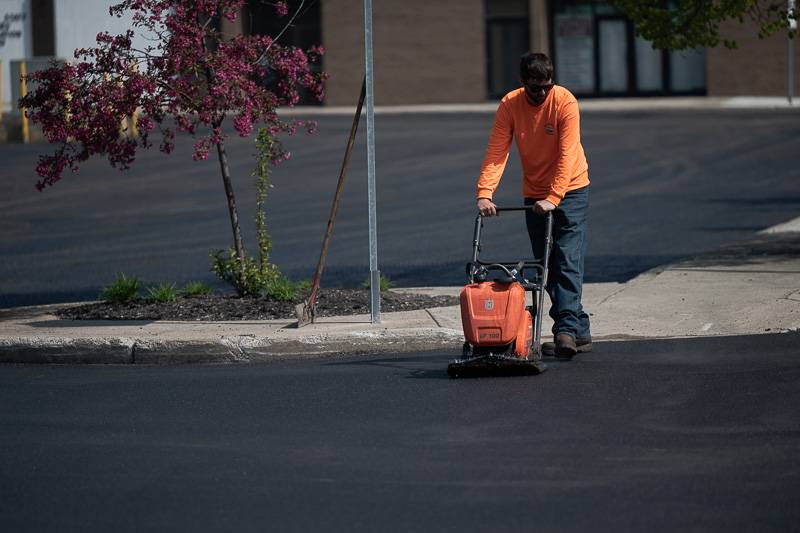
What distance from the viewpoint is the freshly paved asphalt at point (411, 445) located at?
239 inches

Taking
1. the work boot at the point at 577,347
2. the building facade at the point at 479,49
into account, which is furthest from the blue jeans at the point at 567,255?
the building facade at the point at 479,49

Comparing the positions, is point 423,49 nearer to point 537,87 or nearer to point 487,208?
point 537,87

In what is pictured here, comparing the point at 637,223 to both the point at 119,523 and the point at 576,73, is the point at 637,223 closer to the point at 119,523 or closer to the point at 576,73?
the point at 119,523

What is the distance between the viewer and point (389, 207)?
20312mm

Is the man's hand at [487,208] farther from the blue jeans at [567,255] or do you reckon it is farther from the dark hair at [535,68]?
the dark hair at [535,68]

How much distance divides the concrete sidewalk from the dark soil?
13.4 inches

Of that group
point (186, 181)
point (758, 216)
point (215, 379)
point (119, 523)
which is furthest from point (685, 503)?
point (186, 181)

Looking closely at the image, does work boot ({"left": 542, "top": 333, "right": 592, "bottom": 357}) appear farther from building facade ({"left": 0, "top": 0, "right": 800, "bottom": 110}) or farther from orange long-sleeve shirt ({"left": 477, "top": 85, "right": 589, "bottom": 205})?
building facade ({"left": 0, "top": 0, "right": 800, "bottom": 110})

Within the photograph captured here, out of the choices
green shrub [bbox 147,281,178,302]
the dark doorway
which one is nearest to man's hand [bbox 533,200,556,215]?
green shrub [bbox 147,281,178,302]

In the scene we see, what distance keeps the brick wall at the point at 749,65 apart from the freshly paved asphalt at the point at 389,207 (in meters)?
10.9

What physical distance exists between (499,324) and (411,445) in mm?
1553

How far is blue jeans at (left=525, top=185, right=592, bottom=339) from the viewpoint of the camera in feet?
31.1

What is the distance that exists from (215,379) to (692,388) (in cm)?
303

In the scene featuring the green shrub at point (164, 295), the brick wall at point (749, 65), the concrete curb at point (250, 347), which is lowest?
the concrete curb at point (250, 347)
